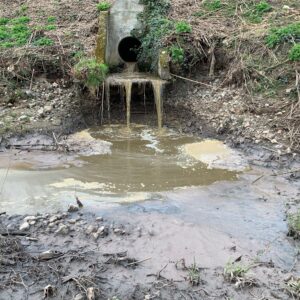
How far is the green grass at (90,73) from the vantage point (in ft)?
34.8

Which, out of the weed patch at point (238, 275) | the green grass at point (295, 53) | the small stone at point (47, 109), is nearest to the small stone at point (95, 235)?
the weed patch at point (238, 275)

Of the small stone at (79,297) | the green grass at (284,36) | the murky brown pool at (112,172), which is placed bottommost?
the small stone at (79,297)

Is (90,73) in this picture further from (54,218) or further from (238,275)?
(238,275)

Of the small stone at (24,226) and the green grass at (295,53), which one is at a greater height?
the green grass at (295,53)

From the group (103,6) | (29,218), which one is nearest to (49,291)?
(29,218)

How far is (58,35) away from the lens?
12.8m

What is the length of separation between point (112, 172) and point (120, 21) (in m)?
5.64

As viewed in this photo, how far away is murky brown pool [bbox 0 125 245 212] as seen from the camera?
23.7 ft

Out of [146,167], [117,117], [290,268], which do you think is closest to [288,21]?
[117,117]

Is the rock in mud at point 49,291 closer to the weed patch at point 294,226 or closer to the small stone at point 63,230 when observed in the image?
the small stone at point 63,230

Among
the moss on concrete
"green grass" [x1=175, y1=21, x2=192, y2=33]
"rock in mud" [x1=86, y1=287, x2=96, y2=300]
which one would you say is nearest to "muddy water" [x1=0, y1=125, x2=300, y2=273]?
"rock in mud" [x1=86, y1=287, x2=96, y2=300]

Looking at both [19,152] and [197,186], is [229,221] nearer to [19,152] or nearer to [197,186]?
[197,186]

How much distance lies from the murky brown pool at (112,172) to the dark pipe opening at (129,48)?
11.1 feet

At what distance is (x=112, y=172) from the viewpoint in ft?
27.1
